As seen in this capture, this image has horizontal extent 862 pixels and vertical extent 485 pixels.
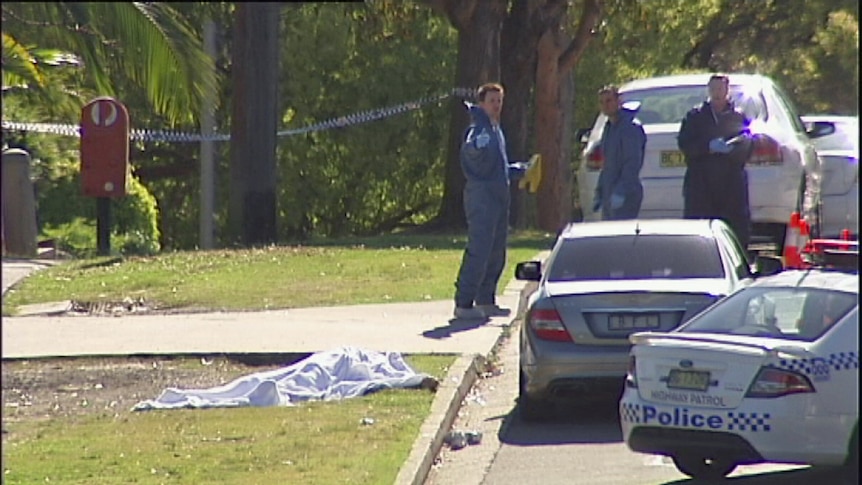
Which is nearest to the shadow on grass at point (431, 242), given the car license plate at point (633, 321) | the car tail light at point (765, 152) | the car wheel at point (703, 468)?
the car tail light at point (765, 152)

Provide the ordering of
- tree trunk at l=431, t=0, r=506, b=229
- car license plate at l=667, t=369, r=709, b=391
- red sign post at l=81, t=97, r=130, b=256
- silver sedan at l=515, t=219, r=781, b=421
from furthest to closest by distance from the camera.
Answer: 1. tree trunk at l=431, t=0, r=506, b=229
2. red sign post at l=81, t=97, r=130, b=256
3. silver sedan at l=515, t=219, r=781, b=421
4. car license plate at l=667, t=369, r=709, b=391

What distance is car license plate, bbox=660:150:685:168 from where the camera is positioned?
15.6 metres

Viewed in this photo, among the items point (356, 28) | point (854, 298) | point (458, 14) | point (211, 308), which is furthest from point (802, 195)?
point (356, 28)

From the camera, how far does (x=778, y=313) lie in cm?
933

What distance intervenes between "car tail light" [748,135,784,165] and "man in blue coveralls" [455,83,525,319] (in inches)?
82.6

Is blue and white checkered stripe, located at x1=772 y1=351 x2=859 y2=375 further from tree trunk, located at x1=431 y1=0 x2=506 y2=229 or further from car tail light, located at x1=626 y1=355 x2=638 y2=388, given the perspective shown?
tree trunk, located at x1=431 y1=0 x2=506 y2=229

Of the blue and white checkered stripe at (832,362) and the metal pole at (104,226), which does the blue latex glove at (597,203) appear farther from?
the metal pole at (104,226)

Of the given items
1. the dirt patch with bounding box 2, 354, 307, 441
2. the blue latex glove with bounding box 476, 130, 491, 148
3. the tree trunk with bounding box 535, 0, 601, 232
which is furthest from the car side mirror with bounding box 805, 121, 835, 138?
the tree trunk with bounding box 535, 0, 601, 232

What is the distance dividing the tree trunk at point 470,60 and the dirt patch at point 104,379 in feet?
37.8

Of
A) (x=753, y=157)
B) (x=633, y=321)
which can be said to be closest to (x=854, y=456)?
(x=633, y=321)

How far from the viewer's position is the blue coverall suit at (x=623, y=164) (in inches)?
576

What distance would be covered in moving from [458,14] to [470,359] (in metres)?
12.4

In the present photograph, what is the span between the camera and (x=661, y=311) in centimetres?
1102

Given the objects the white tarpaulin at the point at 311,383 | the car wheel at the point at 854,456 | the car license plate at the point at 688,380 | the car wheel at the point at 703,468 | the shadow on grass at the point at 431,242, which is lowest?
the shadow on grass at the point at 431,242
